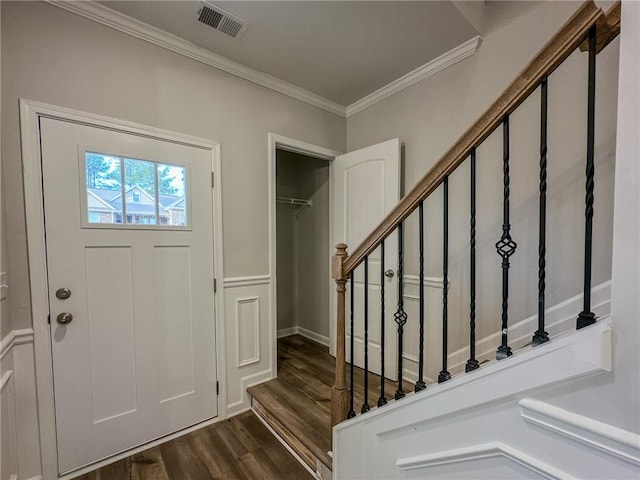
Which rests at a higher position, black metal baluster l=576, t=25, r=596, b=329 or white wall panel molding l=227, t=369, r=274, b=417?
black metal baluster l=576, t=25, r=596, b=329

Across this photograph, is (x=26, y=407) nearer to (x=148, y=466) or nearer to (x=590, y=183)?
(x=148, y=466)

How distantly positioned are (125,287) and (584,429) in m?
2.14

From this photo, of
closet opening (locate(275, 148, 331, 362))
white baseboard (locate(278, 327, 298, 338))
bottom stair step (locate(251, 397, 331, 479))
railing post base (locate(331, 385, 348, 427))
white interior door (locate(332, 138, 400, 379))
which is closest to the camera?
railing post base (locate(331, 385, 348, 427))

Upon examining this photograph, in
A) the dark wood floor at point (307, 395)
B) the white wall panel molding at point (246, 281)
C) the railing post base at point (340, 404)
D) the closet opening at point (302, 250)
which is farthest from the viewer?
the closet opening at point (302, 250)

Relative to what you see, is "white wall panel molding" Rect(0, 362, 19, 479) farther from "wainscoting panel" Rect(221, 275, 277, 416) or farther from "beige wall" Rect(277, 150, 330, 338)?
"beige wall" Rect(277, 150, 330, 338)

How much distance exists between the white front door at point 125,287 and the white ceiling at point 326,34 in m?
0.75

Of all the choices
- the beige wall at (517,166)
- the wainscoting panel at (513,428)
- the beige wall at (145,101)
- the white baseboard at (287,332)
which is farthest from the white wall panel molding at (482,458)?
the white baseboard at (287,332)

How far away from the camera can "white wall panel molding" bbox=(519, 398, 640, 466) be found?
58 cm

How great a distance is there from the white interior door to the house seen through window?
4.72 ft

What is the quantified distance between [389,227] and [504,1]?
1.81 m

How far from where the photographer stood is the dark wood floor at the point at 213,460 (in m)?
1.59

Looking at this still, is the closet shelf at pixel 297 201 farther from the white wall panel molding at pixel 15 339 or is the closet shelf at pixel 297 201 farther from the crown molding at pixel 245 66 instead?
the white wall panel molding at pixel 15 339

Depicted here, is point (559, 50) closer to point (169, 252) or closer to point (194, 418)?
point (169, 252)

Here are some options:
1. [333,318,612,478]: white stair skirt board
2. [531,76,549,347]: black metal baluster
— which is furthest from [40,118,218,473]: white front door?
[531,76,549,347]: black metal baluster
